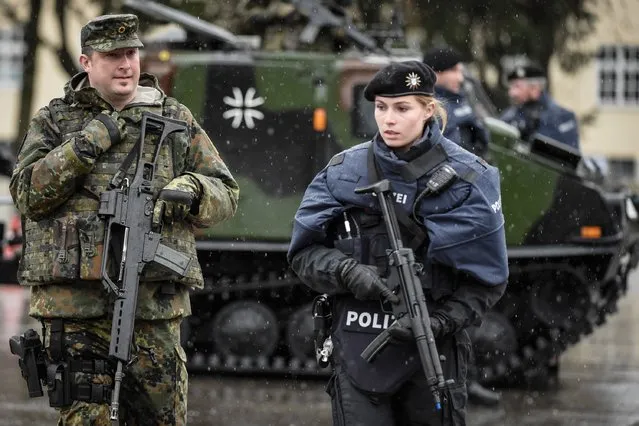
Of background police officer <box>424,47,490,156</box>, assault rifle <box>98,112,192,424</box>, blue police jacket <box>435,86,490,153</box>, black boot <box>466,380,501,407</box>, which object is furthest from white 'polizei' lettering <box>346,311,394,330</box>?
black boot <box>466,380,501,407</box>

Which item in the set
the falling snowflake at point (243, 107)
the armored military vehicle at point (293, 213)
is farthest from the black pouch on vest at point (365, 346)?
the falling snowflake at point (243, 107)

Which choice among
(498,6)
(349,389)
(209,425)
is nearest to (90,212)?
(349,389)

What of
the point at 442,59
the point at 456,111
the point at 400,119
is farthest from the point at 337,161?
the point at 456,111

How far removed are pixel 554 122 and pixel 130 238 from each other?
6.80m

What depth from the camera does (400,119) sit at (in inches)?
206

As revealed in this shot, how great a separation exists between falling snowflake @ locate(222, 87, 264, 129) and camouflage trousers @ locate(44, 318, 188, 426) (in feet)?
15.7

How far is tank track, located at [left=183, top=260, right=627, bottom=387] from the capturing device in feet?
34.9

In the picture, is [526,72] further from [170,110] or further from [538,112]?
[170,110]

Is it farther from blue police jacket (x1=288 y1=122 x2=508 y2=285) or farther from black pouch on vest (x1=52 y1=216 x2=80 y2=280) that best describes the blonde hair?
black pouch on vest (x1=52 y1=216 x2=80 y2=280)

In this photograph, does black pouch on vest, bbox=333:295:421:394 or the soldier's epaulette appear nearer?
black pouch on vest, bbox=333:295:421:394

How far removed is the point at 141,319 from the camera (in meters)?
5.52

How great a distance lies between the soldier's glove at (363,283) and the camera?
505 centimetres

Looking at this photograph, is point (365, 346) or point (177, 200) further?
point (177, 200)

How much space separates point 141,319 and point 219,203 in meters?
0.51
